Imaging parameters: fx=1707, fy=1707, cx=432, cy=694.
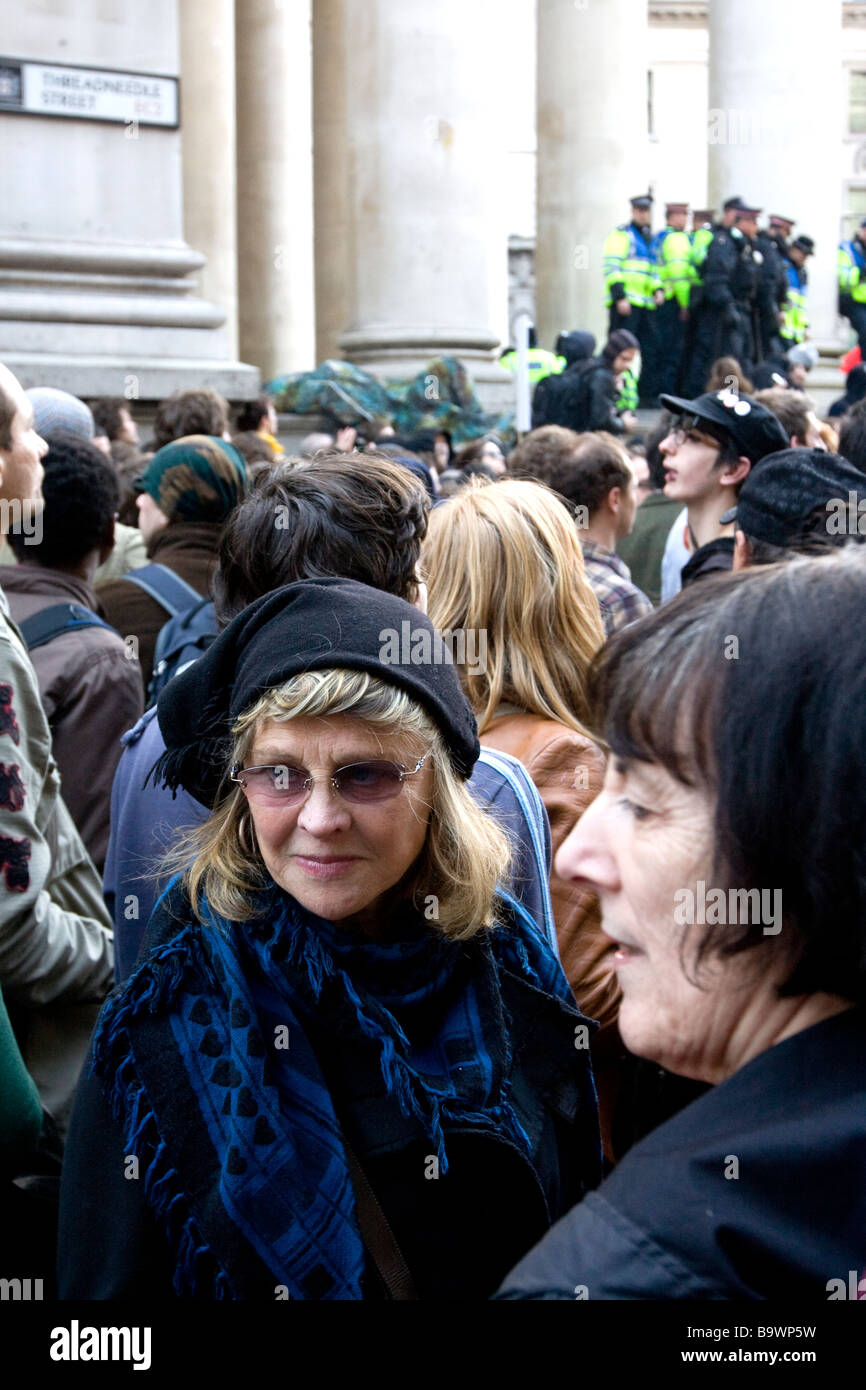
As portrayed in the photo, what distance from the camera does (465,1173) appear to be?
209cm

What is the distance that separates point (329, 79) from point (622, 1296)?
21.8 meters

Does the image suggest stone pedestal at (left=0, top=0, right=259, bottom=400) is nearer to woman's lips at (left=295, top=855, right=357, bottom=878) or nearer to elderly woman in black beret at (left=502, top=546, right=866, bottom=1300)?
woman's lips at (left=295, top=855, right=357, bottom=878)

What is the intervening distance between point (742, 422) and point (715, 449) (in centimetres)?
12

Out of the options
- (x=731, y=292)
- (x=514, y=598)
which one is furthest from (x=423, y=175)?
(x=514, y=598)

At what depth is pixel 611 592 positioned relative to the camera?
5148 mm

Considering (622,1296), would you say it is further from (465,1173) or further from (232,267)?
(232,267)

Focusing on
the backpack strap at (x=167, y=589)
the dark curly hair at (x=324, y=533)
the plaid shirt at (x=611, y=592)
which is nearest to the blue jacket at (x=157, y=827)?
the dark curly hair at (x=324, y=533)

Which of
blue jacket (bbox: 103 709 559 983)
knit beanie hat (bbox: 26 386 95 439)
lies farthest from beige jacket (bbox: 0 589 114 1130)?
knit beanie hat (bbox: 26 386 95 439)

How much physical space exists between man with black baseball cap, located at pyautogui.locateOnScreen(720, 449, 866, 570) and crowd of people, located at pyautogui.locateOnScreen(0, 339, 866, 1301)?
34mm

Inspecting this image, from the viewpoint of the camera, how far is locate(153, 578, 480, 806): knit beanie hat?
2.17 m

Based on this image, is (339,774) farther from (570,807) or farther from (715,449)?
(715,449)
